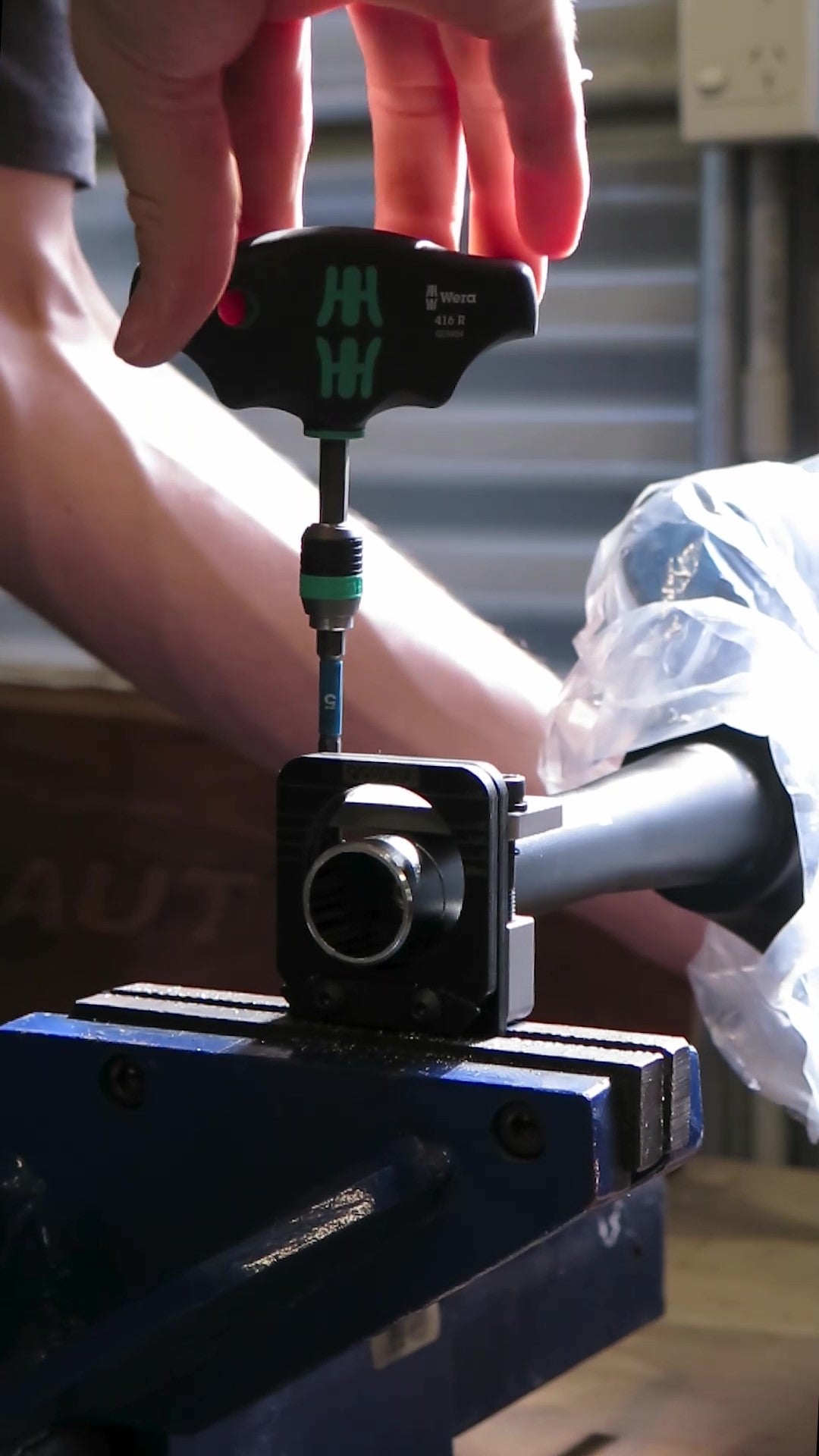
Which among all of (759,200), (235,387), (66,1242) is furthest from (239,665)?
(759,200)

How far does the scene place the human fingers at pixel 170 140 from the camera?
60 cm

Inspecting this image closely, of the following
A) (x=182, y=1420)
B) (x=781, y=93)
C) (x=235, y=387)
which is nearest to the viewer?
(x=182, y=1420)

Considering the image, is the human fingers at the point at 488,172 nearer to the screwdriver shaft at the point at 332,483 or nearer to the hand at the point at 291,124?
the hand at the point at 291,124

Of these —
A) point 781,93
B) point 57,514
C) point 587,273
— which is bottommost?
point 57,514

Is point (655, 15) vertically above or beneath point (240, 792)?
above

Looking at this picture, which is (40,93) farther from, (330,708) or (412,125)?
(330,708)

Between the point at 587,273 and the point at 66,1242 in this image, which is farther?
the point at 587,273

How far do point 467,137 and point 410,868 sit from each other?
352mm

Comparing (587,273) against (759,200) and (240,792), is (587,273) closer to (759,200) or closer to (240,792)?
(759,200)

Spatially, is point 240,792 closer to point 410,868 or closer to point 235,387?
point 235,387

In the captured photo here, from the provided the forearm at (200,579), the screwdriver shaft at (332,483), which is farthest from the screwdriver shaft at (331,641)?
the forearm at (200,579)

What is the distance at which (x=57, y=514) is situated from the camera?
1.07m

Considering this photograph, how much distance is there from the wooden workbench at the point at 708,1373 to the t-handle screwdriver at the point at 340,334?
1.24ft

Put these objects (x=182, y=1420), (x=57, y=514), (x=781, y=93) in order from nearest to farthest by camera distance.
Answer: (x=182, y=1420) < (x=57, y=514) < (x=781, y=93)
